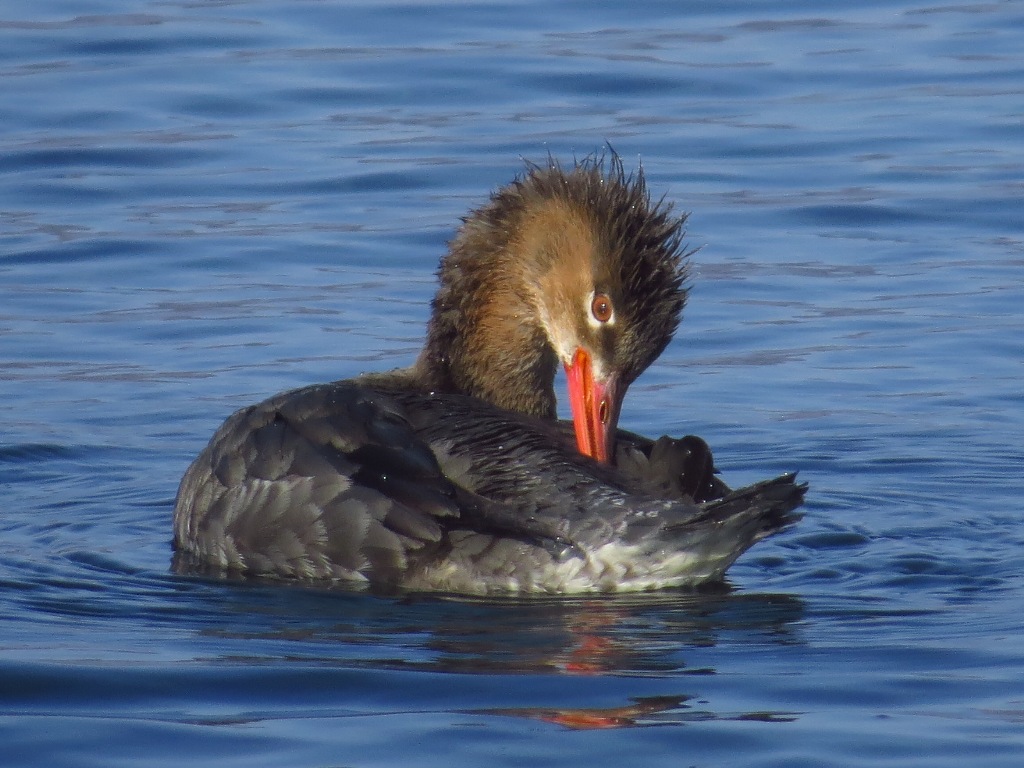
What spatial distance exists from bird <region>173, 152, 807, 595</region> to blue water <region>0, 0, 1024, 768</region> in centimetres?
14

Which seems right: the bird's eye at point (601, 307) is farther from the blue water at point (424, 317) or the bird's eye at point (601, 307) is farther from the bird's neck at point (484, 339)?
the blue water at point (424, 317)

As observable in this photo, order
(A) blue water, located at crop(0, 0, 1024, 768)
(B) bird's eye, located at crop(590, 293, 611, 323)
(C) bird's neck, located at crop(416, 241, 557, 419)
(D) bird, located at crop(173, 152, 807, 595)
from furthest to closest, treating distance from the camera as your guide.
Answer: (C) bird's neck, located at crop(416, 241, 557, 419) < (B) bird's eye, located at crop(590, 293, 611, 323) < (D) bird, located at crop(173, 152, 807, 595) < (A) blue water, located at crop(0, 0, 1024, 768)

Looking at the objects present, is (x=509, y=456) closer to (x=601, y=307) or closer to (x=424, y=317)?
(x=601, y=307)

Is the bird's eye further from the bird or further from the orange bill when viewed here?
the orange bill

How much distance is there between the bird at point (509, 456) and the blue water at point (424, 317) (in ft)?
0.45

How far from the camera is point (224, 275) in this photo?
1105cm

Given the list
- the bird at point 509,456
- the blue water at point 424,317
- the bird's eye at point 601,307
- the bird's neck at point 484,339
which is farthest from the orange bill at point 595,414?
the blue water at point 424,317

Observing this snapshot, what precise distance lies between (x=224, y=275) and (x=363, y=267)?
738 millimetres

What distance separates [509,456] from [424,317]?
13.0 feet

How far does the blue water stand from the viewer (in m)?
5.41

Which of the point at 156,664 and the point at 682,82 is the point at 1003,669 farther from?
the point at 682,82

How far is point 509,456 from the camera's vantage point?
656 cm

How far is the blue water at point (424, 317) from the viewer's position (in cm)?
541

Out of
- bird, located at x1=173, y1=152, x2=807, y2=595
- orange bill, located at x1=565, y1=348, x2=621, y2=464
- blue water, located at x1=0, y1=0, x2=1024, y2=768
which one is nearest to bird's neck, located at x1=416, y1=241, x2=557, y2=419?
bird, located at x1=173, y1=152, x2=807, y2=595
